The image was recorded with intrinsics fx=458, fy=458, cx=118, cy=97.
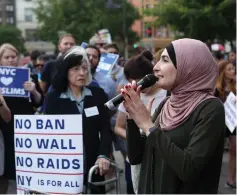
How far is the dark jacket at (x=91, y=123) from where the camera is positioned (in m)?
3.54

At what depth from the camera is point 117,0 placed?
1222 inches

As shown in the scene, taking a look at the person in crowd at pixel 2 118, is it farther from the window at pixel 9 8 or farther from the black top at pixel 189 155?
the window at pixel 9 8

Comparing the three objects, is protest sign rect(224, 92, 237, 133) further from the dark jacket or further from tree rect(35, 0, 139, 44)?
tree rect(35, 0, 139, 44)

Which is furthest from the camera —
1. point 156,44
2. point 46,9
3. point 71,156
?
point 156,44

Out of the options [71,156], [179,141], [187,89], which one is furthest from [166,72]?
[71,156]

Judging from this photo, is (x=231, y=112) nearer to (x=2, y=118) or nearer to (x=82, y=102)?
(x=82, y=102)

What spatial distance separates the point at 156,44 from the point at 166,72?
53.7 metres

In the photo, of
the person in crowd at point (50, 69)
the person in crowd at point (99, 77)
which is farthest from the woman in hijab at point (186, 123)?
the person in crowd at point (50, 69)

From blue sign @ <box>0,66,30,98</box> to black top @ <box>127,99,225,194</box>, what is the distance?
2.15m

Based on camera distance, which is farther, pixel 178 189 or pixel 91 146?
pixel 91 146

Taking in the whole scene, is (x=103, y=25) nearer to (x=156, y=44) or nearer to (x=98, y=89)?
(x=156, y=44)

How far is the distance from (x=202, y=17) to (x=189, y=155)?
70.6 feet

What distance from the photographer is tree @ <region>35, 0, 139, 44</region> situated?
36188mm

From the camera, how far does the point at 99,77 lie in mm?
6082
